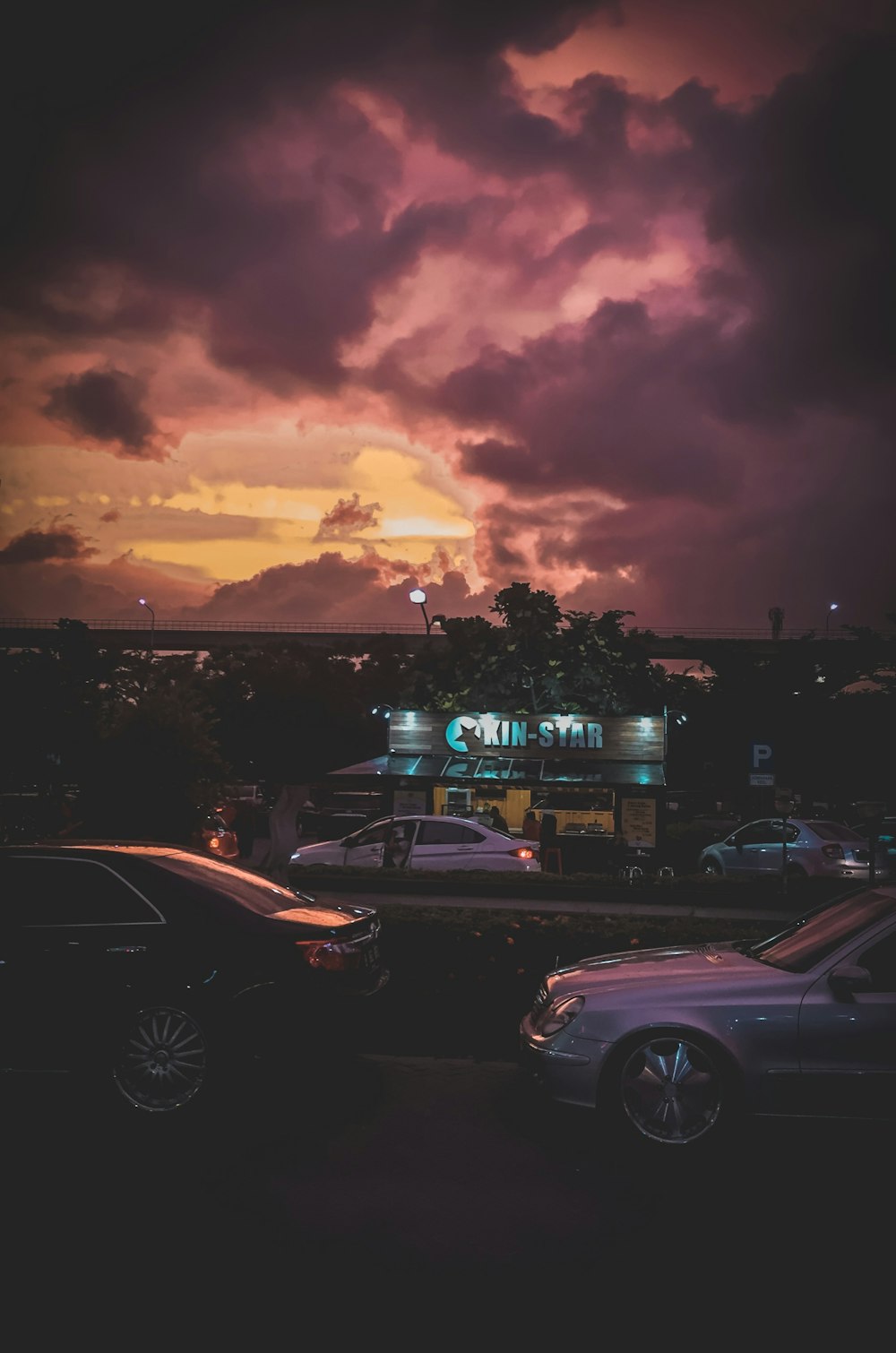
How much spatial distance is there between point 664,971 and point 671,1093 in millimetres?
710

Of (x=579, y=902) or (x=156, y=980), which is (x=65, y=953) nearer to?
(x=156, y=980)

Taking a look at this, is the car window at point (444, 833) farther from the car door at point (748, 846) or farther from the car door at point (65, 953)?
the car door at point (65, 953)

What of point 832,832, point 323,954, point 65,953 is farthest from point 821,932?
point 832,832

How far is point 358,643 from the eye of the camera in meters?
76.7

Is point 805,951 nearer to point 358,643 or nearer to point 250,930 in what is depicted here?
point 250,930

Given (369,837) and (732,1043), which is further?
(369,837)

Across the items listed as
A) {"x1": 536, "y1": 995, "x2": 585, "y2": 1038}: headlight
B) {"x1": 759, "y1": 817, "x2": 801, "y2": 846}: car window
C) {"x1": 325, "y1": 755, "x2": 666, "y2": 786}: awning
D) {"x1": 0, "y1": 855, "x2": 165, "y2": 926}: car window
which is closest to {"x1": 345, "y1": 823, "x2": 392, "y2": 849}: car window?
{"x1": 325, "y1": 755, "x2": 666, "y2": 786}: awning

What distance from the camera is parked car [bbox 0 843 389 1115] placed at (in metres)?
5.75

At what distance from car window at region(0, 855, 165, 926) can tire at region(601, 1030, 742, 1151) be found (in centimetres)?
278

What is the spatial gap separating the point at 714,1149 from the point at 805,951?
1.22 metres

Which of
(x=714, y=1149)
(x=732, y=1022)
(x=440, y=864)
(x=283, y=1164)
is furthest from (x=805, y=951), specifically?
(x=440, y=864)

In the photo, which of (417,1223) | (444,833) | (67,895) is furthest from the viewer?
(444,833)

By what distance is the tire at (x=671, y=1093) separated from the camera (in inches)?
211

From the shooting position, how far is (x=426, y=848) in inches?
760
